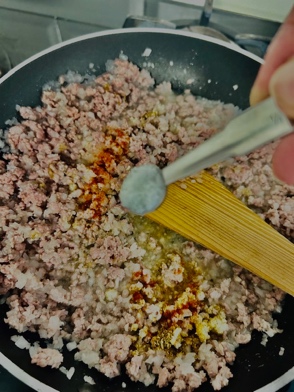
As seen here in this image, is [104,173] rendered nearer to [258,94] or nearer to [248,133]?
[258,94]

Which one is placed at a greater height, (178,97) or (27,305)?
(178,97)

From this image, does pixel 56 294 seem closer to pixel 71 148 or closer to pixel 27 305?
pixel 27 305

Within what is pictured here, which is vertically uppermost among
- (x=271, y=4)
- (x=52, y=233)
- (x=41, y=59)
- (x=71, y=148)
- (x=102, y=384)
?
(x=271, y=4)

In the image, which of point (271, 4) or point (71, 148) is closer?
point (71, 148)

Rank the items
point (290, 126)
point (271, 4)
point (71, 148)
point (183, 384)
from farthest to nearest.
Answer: point (271, 4) < point (71, 148) < point (183, 384) < point (290, 126)

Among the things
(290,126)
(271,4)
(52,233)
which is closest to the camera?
(290,126)

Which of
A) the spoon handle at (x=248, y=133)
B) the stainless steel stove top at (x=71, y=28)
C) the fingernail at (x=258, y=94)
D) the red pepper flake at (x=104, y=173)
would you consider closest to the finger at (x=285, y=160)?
the fingernail at (x=258, y=94)

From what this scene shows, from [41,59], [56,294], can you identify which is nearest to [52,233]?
[56,294]
